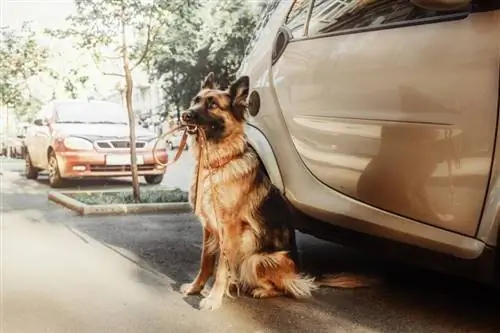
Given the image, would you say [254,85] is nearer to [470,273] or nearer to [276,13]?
[276,13]

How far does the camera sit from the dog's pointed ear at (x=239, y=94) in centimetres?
144

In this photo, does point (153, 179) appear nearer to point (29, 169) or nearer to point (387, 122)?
point (29, 169)

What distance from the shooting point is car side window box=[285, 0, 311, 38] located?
1.68 metres

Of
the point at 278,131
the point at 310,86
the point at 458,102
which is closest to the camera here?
the point at 458,102

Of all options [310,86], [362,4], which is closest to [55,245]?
[310,86]

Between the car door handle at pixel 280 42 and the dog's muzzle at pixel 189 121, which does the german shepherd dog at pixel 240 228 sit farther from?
the car door handle at pixel 280 42

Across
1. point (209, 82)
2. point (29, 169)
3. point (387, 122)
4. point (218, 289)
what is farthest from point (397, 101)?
point (29, 169)

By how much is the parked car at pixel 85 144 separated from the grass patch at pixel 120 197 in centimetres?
8

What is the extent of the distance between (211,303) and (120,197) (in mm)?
553

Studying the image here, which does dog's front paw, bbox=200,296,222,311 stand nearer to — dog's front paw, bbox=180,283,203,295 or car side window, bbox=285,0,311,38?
dog's front paw, bbox=180,283,203,295

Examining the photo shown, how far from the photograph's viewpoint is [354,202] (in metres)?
1.52

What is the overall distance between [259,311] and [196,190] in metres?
0.37

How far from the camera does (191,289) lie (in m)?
1.57

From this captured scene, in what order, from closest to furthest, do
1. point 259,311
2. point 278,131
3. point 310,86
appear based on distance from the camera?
point 259,311, point 310,86, point 278,131
